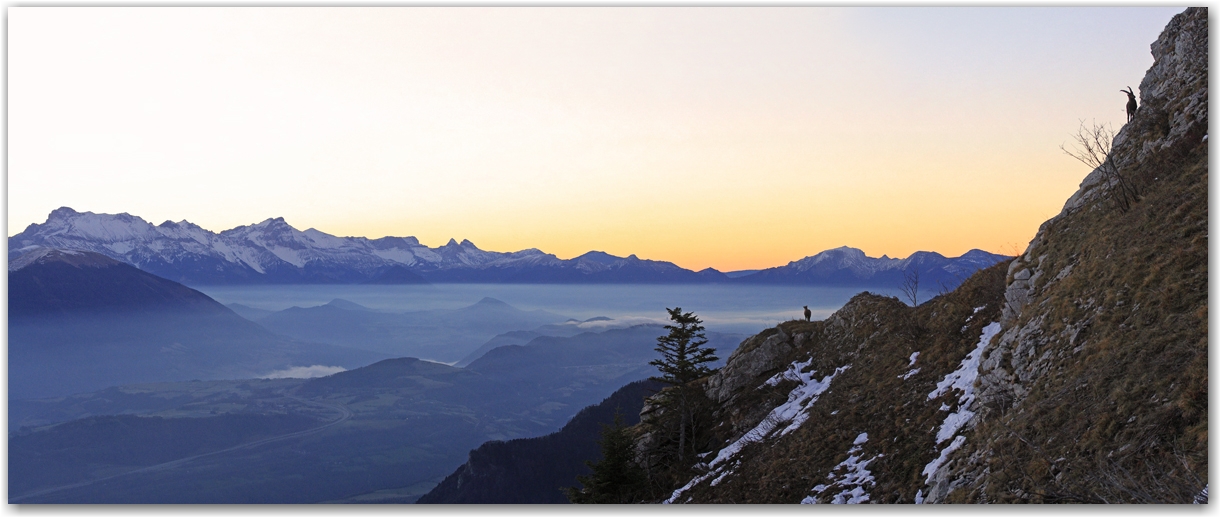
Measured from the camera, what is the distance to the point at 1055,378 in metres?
13.4

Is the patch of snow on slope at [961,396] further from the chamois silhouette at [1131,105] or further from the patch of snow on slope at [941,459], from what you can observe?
the chamois silhouette at [1131,105]

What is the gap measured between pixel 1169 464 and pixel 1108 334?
14.6 feet

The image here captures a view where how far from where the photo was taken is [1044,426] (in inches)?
474

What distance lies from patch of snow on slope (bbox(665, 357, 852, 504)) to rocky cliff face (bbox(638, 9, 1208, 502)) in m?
0.13

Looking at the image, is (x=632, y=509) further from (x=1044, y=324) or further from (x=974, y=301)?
(x=974, y=301)

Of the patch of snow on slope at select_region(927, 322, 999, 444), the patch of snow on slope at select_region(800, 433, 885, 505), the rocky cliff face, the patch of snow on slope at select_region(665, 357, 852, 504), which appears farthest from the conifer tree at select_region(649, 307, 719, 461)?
the patch of snow on slope at select_region(927, 322, 999, 444)

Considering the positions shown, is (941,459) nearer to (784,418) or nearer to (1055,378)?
(1055,378)

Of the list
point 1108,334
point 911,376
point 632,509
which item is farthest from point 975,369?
point 632,509

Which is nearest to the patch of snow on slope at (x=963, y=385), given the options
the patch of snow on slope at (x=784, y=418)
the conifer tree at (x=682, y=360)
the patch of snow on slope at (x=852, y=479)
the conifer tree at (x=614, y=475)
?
the patch of snow on slope at (x=852, y=479)

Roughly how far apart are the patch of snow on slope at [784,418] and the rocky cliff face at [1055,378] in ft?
0.43

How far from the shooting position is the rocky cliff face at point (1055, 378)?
10305mm

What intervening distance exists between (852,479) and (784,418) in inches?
364

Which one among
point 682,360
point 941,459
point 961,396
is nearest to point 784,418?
point 682,360

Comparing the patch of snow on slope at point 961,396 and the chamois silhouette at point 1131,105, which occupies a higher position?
the chamois silhouette at point 1131,105
